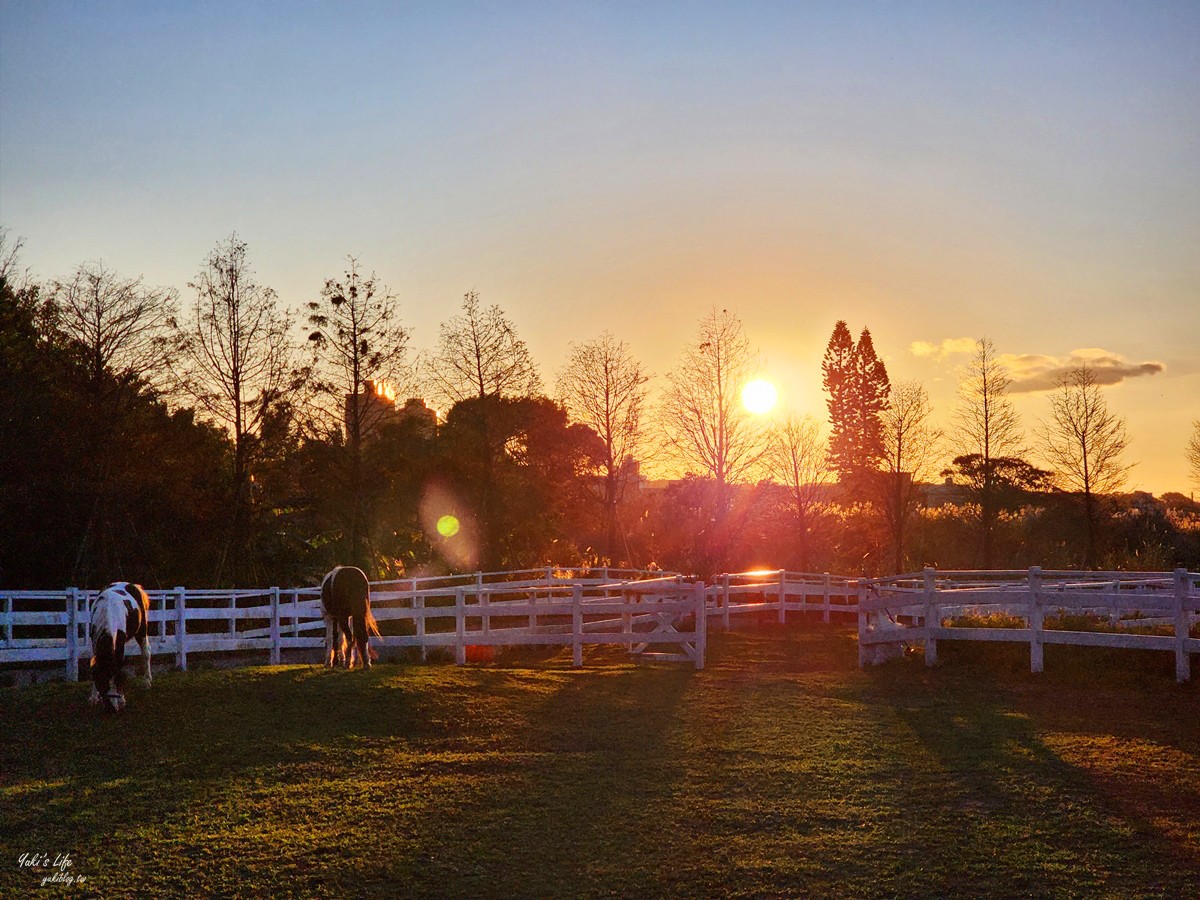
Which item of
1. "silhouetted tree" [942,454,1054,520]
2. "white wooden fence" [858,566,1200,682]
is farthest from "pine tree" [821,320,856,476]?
"white wooden fence" [858,566,1200,682]

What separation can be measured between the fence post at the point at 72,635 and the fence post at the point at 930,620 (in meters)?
13.0

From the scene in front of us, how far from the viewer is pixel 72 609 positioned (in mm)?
16828

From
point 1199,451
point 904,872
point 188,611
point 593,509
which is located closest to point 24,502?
point 188,611

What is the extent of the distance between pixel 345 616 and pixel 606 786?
9544 millimetres

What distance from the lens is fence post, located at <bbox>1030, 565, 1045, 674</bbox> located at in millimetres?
15466

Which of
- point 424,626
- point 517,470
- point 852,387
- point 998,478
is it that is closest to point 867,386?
point 852,387

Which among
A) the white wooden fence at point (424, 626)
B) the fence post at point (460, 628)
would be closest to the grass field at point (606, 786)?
the white wooden fence at point (424, 626)

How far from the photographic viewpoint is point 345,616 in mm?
17891

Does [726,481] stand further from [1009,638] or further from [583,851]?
[583,851]

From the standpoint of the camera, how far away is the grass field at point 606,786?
7180 millimetres

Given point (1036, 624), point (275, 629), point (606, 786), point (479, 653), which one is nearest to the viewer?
point (606, 786)

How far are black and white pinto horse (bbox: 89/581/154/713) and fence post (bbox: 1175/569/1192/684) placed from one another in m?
13.2

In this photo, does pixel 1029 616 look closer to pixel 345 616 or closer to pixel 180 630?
pixel 345 616

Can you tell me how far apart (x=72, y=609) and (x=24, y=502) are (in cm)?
1398
